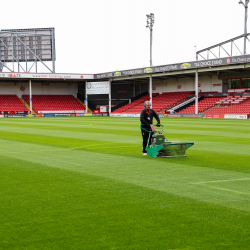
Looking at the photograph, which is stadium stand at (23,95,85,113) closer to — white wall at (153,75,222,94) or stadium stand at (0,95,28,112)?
stadium stand at (0,95,28,112)

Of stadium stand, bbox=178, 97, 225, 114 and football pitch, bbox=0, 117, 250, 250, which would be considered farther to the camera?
stadium stand, bbox=178, 97, 225, 114

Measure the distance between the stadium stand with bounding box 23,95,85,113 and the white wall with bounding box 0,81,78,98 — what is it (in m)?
1.49

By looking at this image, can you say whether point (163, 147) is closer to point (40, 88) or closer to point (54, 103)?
point (54, 103)

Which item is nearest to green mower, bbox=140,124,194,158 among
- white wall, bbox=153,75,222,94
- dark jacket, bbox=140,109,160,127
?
dark jacket, bbox=140,109,160,127

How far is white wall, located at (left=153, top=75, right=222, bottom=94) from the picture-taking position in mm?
55594

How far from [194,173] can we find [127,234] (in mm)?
4202

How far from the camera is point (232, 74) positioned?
52844 millimetres

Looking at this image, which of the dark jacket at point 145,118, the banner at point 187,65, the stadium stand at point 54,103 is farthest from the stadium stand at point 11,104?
the dark jacket at point 145,118

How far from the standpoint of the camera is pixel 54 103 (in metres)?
67.6

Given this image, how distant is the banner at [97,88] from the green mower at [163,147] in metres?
54.9

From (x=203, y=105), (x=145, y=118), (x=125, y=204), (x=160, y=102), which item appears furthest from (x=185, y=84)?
(x=125, y=204)

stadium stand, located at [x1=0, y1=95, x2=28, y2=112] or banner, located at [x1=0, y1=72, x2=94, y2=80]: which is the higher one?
banner, located at [x1=0, y1=72, x2=94, y2=80]

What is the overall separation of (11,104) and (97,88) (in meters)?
16.3

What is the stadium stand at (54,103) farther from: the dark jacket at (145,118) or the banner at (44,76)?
the dark jacket at (145,118)
